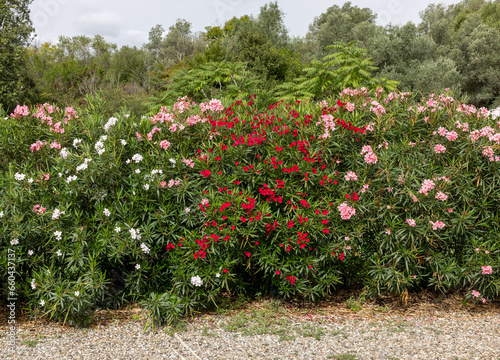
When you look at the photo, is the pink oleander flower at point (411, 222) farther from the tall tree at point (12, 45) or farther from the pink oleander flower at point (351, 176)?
the tall tree at point (12, 45)

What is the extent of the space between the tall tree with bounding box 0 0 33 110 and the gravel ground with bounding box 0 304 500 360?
15300mm

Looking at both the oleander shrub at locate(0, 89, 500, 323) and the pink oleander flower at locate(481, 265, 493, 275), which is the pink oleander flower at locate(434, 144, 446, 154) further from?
the pink oleander flower at locate(481, 265, 493, 275)

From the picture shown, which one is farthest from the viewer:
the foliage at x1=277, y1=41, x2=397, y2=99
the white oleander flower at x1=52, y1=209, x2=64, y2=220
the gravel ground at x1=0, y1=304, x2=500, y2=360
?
the foliage at x1=277, y1=41, x2=397, y2=99

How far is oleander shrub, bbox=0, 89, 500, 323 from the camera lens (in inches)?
149

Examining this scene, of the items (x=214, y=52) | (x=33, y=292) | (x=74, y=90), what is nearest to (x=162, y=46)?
(x=74, y=90)

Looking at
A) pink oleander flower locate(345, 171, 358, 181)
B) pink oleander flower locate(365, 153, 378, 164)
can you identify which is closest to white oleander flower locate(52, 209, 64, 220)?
pink oleander flower locate(345, 171, 358, 181)

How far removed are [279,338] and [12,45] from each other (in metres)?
20.1

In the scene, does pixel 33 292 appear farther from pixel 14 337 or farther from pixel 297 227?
pixel 297 227

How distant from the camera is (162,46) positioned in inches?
1689

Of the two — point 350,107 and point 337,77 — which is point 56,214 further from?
point 337,77

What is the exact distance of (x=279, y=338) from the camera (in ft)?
11.4

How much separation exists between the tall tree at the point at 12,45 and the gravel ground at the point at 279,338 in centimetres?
1530

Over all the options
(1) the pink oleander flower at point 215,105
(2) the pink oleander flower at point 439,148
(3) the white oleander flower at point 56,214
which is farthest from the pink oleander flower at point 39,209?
(2) the pink oleander flower at point 439,148

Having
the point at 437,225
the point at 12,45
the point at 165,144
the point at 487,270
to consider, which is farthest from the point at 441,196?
the point at 12,45
